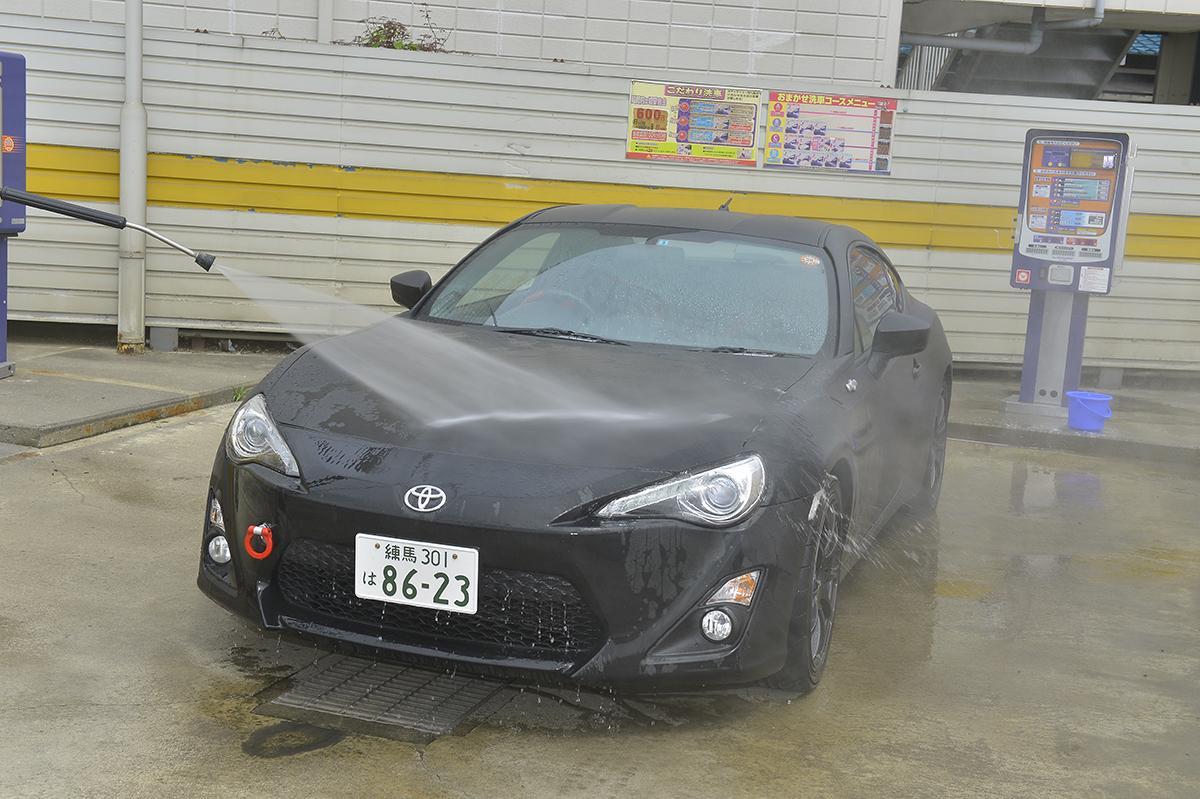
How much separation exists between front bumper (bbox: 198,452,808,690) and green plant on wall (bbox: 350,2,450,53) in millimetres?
7101

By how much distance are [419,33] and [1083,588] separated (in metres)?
7.29

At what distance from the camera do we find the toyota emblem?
3.50m

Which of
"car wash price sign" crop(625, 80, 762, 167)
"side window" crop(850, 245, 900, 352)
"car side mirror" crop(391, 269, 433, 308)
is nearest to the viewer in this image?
"side window" crop(850, 245, 900, 352)

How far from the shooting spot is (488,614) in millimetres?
3508

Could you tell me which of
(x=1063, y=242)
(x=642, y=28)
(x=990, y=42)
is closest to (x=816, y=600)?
(x=1063, y=242)

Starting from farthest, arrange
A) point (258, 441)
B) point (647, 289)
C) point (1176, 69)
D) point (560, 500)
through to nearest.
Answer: point (1176, 69), point (647, 289), point (258, 441), point (560, 500)

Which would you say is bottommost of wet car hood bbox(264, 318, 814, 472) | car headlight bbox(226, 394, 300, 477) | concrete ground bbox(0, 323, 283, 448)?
concrete ground bbox(0, 323, 283, 448)

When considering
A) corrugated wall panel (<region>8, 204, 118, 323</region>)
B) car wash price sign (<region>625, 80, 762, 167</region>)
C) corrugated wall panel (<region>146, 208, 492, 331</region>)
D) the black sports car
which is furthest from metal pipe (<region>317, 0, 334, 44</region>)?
the black sports car

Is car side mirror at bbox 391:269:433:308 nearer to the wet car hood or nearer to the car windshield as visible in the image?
the car windshield

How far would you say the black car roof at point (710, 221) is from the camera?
17.1ft

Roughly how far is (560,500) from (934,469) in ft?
11.6

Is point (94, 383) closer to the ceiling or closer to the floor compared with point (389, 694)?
closer to the ceiling

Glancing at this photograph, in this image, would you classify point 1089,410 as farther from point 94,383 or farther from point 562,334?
point 94,383

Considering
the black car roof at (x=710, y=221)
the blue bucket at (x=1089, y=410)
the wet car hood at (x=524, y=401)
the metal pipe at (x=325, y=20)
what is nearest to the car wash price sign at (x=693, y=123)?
the metal pipe at (x=325, y=20)
